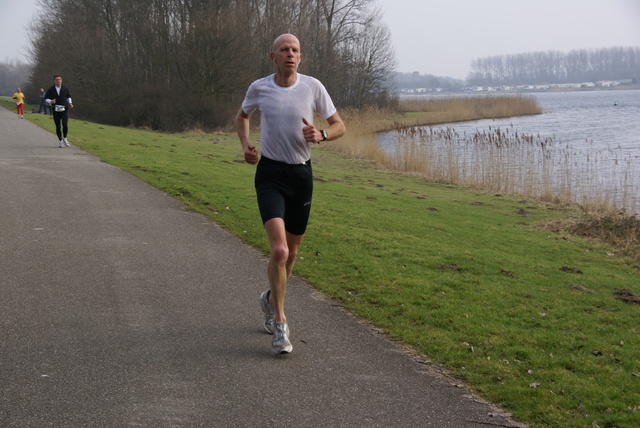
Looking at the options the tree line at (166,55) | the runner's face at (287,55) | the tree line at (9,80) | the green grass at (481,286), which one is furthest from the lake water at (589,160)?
the tree line at (9,80)

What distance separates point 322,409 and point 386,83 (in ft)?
218

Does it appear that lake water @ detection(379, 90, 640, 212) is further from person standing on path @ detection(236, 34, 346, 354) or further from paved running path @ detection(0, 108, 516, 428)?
person standing on path @ detection(236, 34, 346, 354)

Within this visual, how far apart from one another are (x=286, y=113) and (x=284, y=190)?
0.57 m

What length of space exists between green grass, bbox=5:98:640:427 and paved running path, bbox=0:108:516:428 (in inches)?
15.4

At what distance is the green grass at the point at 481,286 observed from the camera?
4762mm

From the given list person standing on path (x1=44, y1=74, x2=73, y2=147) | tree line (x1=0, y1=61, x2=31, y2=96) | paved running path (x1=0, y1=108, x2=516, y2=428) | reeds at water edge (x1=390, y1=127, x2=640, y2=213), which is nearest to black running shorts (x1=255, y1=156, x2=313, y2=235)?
paved running path (x1=0, y1=108, x2=516, y2=428)

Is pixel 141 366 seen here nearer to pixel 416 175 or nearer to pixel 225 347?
pixel 225 347

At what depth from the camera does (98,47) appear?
4497 centimetres

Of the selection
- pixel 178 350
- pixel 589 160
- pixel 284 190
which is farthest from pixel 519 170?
pixel 178 350

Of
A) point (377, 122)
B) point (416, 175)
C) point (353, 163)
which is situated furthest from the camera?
point (377, 122)

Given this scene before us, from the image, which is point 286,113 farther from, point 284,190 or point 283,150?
point 284,190

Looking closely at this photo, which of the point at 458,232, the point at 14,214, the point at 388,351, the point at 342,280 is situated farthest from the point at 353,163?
the point at 388,351

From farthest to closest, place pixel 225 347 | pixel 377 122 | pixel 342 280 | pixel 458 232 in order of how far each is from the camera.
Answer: pixel 377 122 → pixel 458 232 → pixel 342 280 → pixel 225 347

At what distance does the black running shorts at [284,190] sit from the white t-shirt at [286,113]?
7 centimetres
